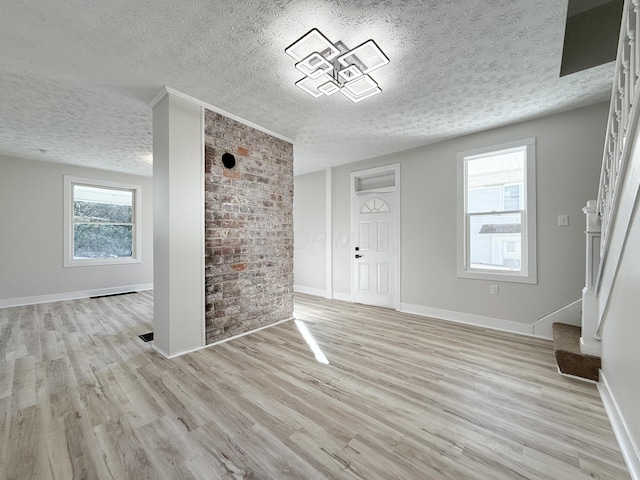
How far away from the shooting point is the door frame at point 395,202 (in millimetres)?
4152

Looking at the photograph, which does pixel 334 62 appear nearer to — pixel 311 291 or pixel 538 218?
pixel 538 218

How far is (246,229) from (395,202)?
2445mm

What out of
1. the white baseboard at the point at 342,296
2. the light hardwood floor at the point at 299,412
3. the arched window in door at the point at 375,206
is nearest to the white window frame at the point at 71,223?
the light hardwood floor at the point at 299,412

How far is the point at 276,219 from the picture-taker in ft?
11.5

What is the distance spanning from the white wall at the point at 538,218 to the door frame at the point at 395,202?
82 millimetres

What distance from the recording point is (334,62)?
1.96m

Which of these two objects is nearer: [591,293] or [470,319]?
[591,293]

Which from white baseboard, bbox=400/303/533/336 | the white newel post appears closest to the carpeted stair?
the white newel post

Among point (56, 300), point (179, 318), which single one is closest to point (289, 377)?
point (179, 318)

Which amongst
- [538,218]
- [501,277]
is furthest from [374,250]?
[538,218]

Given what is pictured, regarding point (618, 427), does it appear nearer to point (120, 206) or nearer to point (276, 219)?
point (276, 219)

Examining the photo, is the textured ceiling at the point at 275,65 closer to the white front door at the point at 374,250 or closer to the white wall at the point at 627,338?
the white front door at the point at 374,250

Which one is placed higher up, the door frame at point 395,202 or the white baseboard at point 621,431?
the door frame at point 395,202

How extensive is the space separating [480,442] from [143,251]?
6.63 m
